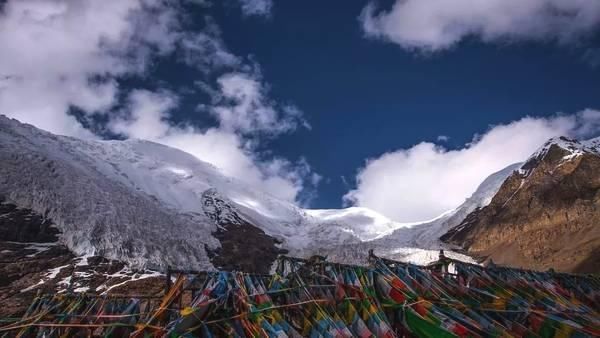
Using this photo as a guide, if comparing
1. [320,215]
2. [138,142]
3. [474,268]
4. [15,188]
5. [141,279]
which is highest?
[138,142]

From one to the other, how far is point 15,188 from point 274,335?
50.4m

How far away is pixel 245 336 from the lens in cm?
602

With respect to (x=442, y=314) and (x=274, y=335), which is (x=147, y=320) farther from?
(x=442, y=314)

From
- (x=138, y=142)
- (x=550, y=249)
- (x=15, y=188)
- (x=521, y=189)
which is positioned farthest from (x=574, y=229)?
(x=138, y=142)

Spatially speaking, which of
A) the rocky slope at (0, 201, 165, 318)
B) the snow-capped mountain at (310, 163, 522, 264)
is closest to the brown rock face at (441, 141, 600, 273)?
the snow-capped mountain at (310, 163, 522, 264)

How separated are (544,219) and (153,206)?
50.6 metres

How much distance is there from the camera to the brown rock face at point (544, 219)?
48991mm

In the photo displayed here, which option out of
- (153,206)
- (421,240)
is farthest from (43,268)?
(421,240)

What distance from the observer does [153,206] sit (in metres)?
60.8

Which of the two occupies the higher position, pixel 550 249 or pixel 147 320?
pixel 550 249

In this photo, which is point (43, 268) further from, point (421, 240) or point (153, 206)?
point (421, 240)

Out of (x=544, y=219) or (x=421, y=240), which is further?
(x=421, y=240)

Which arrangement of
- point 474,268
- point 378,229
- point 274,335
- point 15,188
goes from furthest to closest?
point 378,229
point 15,188
point 474,268
point 274,335

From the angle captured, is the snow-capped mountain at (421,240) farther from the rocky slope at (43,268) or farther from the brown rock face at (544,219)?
the rocky slope at (43,268)
